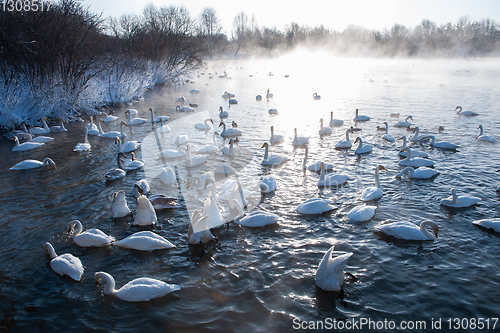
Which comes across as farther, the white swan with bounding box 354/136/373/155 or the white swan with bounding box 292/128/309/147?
the white swan with bounding box 292/128/309/147

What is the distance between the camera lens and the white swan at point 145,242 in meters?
6.00

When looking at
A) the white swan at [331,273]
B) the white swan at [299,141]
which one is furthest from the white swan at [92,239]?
the white swan at [299,141]

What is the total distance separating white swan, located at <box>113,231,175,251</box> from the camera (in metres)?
6.00

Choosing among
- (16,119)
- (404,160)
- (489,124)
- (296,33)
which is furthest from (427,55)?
(16,119)

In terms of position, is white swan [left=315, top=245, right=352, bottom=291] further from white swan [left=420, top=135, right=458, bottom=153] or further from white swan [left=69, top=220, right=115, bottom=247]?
white swan [left=420, top=135, right=458, bottom=153]

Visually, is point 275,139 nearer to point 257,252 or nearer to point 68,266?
point 257,252

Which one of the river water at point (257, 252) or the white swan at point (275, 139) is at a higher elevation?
the white swan at point (275, 139)

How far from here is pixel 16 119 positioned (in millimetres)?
15562

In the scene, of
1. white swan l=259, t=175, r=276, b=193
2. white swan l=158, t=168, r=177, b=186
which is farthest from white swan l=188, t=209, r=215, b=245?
white swan l=158, t=168, r=177, b=186

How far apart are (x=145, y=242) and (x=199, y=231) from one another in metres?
1.05

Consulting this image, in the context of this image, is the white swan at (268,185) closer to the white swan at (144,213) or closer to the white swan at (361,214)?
the white swan at (361,214)

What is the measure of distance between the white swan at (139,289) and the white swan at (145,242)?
1062mm

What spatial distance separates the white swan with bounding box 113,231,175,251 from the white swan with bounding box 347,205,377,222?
13.1ft

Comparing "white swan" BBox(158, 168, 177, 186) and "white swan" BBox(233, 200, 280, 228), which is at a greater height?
"white swan" BBox(158, 168, 177, 186)
